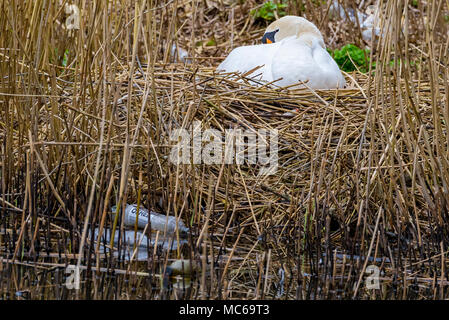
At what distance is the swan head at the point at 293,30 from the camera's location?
4.96 m

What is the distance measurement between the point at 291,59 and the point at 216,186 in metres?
1.92

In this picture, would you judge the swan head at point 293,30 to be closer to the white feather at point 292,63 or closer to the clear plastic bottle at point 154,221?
the white feather at point 292,63

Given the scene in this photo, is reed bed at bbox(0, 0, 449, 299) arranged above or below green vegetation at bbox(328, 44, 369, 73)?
below

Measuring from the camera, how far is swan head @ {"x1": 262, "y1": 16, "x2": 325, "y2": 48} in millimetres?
4961

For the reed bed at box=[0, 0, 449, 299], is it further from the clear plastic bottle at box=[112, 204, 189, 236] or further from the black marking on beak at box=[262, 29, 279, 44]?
the black marking on beak at box=[262, 29, 279, 44]

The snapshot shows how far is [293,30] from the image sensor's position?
504 cm

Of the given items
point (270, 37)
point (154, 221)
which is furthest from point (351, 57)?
point (154, 221)

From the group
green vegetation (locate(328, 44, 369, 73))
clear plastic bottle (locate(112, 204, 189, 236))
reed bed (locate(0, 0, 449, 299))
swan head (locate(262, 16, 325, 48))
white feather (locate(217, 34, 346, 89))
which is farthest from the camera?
green vegetation (locate(328, 44, 369, 73))

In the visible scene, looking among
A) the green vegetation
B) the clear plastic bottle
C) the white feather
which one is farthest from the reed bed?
the green vegetation

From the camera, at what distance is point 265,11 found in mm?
7098

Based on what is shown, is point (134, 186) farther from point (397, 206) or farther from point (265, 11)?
point (265, 11)

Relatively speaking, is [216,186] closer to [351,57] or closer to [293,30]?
[293,30]

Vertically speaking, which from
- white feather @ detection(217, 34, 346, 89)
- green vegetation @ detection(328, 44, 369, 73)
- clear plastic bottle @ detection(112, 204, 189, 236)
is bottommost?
clear plastic bottle @ detection(112, 204, 189, 236)
